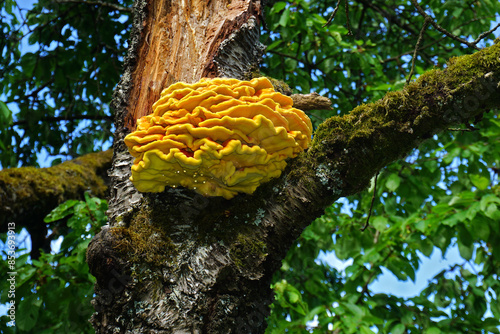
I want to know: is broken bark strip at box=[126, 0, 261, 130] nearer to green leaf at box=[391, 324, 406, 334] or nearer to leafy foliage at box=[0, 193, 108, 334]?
leafy foliage at box=[0, 193, 108, 334]

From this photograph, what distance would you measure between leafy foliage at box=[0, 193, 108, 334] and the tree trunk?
1.43m

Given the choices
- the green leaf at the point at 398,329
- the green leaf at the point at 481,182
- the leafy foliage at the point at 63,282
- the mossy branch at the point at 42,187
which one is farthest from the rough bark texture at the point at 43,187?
the green leaf at the point at 481,182

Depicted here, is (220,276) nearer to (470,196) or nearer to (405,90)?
(405,90)

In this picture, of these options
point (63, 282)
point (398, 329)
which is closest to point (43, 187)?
point (63, 282)

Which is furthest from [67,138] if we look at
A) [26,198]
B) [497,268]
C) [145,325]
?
[497,268]

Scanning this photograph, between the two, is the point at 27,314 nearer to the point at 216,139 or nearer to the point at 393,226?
the point at 216,139

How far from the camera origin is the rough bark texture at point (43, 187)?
3166 mm

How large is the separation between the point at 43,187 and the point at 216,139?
252cm

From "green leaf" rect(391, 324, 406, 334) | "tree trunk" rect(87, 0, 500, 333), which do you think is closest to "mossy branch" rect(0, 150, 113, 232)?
"tree trunk" rect(87, 0, 500, 333)

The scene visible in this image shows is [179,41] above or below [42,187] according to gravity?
above

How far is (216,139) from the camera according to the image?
1556 millimetres

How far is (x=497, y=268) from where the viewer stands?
4902mm

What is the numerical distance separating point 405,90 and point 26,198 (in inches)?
121

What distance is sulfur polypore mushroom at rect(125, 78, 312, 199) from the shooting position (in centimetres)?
151
